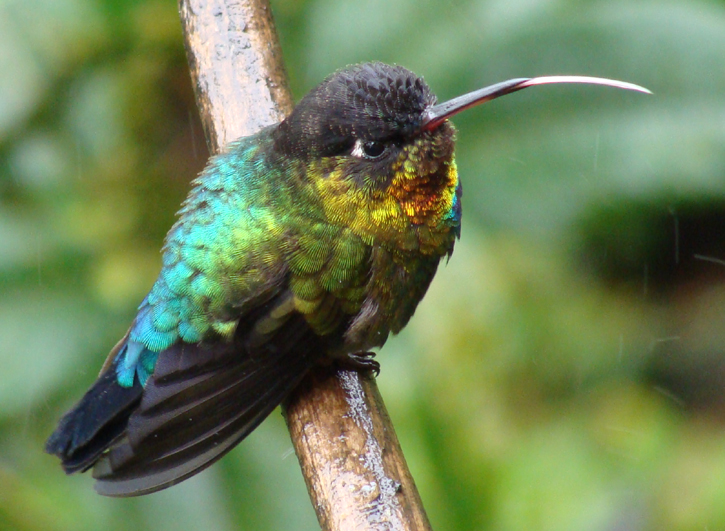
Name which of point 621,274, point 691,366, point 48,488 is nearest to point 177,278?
point 48,488

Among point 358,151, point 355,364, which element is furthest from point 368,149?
point 355,364

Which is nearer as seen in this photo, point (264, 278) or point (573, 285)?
point (264, 278)

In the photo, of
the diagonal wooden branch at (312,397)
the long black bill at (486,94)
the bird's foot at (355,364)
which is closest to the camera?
the diagonal wooden branch at (312,397)

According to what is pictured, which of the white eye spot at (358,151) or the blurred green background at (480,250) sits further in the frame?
the blurred green background at (480,250)

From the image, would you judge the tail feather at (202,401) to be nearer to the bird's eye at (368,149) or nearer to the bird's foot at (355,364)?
the bird's foot at (355,364)

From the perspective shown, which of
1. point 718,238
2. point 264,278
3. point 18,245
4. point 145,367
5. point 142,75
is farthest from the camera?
point 718,238

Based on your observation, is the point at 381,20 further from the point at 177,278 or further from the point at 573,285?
the point at 177,278

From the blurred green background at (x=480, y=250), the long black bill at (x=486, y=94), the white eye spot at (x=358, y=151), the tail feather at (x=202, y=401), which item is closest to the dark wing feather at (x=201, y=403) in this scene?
the tail feather at (x=202, y=401)
